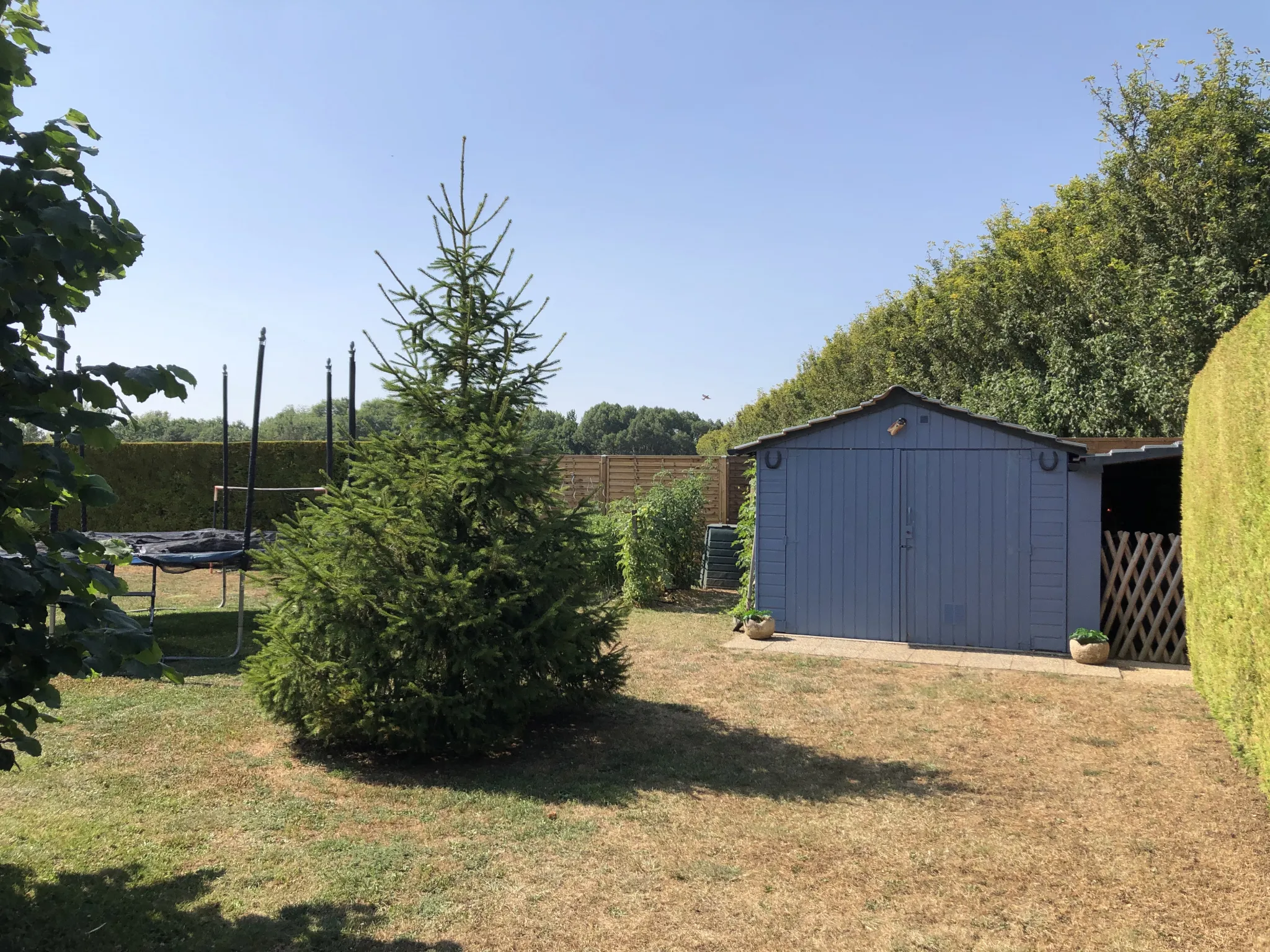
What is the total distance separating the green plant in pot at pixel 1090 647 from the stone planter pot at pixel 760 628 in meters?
3.11

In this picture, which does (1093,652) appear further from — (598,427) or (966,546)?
(598,427)

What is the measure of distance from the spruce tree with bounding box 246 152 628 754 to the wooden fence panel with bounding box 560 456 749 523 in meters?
11.3

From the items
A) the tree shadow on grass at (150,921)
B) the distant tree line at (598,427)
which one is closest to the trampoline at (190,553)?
the tree shadow on grass at (150,921)

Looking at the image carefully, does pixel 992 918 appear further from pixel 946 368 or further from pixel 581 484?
pixel 946 368

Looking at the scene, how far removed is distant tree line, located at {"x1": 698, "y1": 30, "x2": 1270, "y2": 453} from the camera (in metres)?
13.8

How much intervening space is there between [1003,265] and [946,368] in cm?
311

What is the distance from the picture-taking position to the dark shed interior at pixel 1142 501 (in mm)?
11844

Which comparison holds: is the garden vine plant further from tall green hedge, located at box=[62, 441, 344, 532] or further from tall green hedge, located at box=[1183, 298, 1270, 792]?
tall green hedge, located at box=[62, 441, 344, 532]

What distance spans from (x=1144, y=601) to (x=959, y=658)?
77.9 inches

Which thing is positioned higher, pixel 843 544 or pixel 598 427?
pixel 598 427

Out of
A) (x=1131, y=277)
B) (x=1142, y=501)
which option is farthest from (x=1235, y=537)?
(x=1131, y=277)

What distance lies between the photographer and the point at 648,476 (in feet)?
63.4

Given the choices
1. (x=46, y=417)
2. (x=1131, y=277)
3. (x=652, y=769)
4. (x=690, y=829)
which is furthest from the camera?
(x=1131, y=277)

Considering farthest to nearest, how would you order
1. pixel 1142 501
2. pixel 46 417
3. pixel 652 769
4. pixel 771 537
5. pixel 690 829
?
1. pixel 1142 501
2. pixel 771 537
3. pixel 652 769
4. pixel 690 829
5. pixel 46 417
